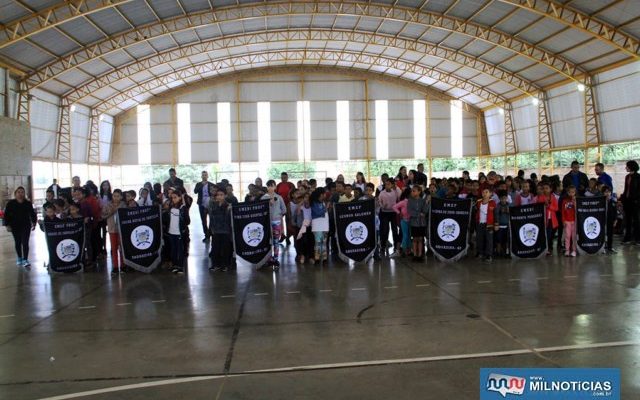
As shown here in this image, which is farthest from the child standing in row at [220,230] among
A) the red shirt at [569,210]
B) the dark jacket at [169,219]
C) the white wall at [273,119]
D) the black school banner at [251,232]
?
the white wall at [273,119]

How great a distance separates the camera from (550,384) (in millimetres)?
2973

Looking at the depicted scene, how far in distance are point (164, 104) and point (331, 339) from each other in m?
32.1

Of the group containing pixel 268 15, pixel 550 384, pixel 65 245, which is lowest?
pixel 550 384

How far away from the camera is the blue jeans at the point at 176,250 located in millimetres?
9711

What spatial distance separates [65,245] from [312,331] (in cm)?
643

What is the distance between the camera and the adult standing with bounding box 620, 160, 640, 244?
1158cm

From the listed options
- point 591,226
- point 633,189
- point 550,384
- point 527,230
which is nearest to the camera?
point 550,384

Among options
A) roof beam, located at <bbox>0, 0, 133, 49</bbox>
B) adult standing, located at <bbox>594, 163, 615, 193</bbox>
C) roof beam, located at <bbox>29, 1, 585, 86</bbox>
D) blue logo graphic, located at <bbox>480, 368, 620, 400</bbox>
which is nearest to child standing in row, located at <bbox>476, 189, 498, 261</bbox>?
adult standing, located at <bbox>594, 163, 615, 193</bbox>

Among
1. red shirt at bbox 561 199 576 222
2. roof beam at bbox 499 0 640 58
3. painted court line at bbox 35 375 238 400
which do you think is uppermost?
roof beam at bbox 499 0 640 58

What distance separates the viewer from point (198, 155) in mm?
34438

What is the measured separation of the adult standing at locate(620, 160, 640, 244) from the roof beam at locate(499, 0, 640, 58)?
11.4 meters

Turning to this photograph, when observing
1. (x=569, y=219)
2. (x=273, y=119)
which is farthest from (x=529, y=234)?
(x=273, y=119)

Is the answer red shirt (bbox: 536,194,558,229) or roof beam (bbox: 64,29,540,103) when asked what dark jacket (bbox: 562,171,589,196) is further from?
roof beam (bbox: 64,29,540,103)

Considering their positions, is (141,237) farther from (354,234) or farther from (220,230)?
(354,234)
